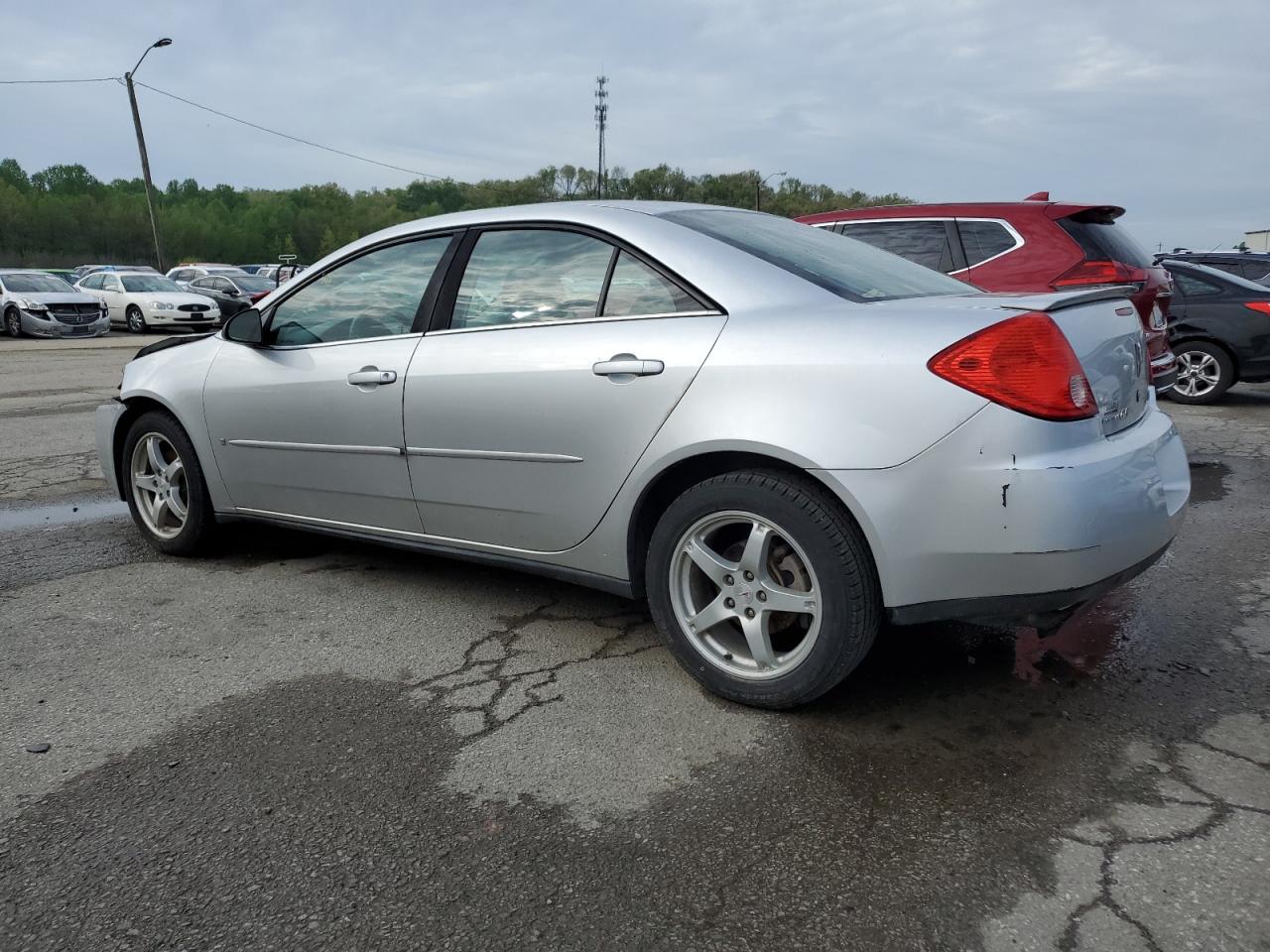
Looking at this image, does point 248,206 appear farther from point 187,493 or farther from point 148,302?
point 187,493

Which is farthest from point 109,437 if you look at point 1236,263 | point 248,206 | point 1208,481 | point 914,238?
point 248,206

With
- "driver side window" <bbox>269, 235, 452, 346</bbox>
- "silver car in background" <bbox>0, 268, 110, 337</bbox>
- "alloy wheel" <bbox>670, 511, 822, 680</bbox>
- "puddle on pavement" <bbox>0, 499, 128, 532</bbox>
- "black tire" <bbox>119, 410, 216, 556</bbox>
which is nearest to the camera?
"alloy wheel" <bbox>670, 511, 822, 680</bbox>

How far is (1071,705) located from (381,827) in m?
2.04

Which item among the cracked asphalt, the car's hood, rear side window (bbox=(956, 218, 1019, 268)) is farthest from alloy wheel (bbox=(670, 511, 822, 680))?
the car's hood

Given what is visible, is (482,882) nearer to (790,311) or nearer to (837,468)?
(837,468)

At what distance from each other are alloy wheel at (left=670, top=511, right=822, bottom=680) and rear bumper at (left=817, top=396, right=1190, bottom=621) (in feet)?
0.86

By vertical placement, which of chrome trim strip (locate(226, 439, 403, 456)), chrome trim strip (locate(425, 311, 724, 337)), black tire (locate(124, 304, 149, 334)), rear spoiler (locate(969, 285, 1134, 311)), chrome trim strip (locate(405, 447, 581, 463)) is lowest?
black tire (locate(124, 304, 149, 334))

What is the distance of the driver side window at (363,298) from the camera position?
12.8 feet

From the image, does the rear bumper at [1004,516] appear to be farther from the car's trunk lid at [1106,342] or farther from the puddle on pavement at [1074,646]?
the puddle on pavement at [1074,646]

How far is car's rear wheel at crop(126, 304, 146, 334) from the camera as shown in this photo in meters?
23.8

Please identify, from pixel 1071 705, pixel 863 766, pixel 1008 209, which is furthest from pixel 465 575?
pixel 1008 209

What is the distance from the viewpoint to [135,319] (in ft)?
78.9

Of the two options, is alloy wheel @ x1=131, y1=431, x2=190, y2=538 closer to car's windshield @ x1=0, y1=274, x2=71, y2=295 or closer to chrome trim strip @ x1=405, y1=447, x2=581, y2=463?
chrome trim strip @ x1=405, y1=447, x2=581, y2=463

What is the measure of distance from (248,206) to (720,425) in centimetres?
12550
